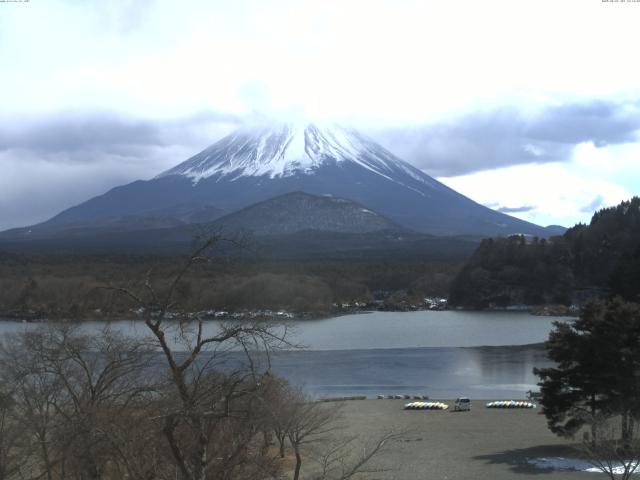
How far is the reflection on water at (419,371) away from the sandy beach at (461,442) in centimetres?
330

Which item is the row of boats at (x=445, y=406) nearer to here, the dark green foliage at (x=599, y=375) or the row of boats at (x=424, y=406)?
the row of boats at (x=424, y=406)

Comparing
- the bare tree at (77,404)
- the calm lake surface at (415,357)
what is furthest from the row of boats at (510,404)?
the bare tree at (77,404)

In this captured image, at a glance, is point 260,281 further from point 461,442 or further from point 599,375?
point 599,375

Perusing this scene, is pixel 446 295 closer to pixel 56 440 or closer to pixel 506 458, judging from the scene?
pixel 506 458

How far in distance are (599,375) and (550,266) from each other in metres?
54.8

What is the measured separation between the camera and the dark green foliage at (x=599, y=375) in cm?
1364

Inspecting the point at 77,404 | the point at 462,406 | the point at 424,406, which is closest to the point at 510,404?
the point at 462,406

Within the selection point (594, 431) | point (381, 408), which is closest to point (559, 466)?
point (594, 431)

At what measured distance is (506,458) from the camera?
14219 mm

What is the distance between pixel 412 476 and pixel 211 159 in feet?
482

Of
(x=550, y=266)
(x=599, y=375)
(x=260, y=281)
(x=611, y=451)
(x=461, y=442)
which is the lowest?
(x=461, y=442)

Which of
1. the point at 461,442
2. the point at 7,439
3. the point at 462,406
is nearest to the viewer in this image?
the point at 7,439

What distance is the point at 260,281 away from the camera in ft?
175

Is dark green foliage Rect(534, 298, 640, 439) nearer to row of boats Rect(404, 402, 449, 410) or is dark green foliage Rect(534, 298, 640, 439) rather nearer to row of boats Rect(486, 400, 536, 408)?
row of boats Rect(486, 400, 536, 408)
